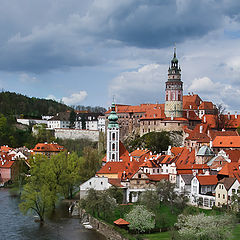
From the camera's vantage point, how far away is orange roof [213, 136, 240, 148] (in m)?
63.8

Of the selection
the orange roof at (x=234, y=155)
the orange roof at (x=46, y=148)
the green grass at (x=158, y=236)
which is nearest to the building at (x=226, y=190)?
the green grass at (x=158, y=236)

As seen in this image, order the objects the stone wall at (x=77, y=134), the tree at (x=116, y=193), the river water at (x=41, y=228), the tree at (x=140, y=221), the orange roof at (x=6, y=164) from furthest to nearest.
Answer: the stone wall at (x=77, y=134), the orange roof at (x=6, y=164), the tree at (x=116, y=193), the river water at (x=41, y=228), the tree at (x=140, y=221)

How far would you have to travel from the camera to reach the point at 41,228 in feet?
129

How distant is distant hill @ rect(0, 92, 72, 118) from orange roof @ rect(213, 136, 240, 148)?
72.2 m

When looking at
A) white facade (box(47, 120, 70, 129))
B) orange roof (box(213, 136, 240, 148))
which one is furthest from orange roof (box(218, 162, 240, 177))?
white facade (box(47, 120, 70, 129))

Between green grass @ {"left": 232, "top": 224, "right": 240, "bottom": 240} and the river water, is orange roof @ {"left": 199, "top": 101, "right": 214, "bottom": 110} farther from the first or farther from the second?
green grass @ {"left": 232, "top": 224, "right": 240, "bottom": 240}

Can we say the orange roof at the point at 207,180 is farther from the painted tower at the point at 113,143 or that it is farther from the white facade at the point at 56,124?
the white facade at the point at 56,124

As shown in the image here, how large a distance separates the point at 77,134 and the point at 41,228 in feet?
206

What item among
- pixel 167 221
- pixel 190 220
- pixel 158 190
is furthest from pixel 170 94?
pixel 190 220

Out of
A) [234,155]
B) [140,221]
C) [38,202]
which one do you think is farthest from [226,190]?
[38,202]

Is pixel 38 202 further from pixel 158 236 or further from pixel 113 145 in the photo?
pixel 113 145

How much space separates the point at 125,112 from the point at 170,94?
1518 cm

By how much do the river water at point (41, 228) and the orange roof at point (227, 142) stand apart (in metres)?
26.7

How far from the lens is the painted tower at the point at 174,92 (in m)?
84.3
